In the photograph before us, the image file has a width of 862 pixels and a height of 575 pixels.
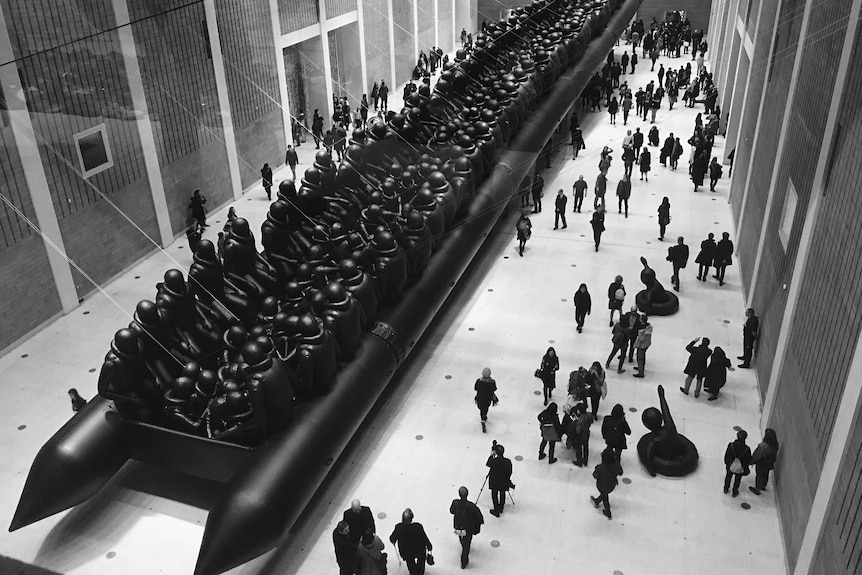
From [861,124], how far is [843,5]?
2.15m

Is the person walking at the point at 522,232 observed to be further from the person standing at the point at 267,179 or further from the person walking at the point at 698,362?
the person standing at the point at 267,179

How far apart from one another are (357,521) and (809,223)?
6.24 meters

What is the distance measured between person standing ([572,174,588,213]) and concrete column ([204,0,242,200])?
317 inches

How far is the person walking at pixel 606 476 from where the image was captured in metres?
8.67

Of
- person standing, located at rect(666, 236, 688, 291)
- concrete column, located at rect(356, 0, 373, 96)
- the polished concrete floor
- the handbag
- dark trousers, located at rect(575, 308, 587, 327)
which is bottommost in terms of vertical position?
the polished concrete floor

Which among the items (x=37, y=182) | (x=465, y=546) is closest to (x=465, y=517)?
(x=465, y=546)

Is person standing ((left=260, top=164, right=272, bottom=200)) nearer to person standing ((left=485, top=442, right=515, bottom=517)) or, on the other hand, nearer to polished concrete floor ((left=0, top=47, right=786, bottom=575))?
polished concrete floor ((left=0, top=47, right=786, bottom=575))

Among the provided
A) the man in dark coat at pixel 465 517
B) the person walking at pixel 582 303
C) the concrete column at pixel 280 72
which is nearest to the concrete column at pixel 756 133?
the person walking at pixel 582 303

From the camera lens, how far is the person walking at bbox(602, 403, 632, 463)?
9.13m

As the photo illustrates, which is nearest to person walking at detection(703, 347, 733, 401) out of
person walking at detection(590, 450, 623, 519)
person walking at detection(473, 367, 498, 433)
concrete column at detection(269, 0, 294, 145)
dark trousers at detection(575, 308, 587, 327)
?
dark trousers at detection(575, 308, 587, 327)

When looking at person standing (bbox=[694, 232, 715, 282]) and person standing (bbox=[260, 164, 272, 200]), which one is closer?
person standing (bbox=[694, 232, 715, 282])

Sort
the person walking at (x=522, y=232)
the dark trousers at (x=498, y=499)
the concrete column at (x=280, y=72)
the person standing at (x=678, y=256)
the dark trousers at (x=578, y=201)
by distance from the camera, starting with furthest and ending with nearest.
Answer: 1. the concrete column at (x=280, y=72)
2. the dark trousers at (x=578, y=201)
3. the person walking at (x=522, y=232)
4. the person standing at (x=678, y=256)
5. the dark trousers at (x=498, y=499)

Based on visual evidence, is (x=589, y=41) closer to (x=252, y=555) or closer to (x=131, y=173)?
(x=131, y=173)

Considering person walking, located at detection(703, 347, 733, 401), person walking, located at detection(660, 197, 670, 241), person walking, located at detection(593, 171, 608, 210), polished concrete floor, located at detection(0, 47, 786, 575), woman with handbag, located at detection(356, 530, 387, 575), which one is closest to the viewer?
woman with handbag, located at detection(356, 530, 387, 575)
